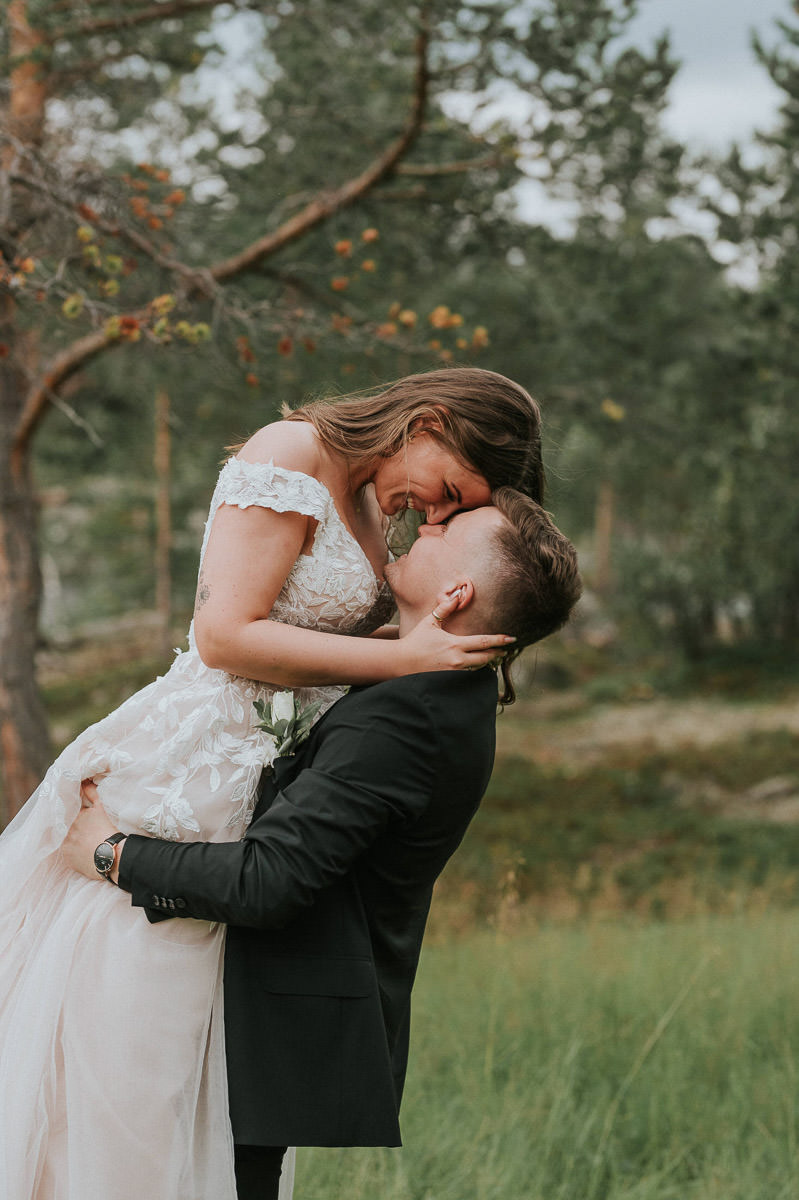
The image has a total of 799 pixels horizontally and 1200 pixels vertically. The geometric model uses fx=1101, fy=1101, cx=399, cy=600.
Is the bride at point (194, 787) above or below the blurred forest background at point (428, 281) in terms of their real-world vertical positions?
below

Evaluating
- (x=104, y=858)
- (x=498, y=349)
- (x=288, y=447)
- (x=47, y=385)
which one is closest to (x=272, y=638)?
(x=288, y=447)

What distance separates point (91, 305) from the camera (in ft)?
13.4

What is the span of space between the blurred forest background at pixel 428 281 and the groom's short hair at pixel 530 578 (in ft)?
0.66

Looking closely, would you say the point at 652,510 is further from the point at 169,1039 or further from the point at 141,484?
the point at 169,1039

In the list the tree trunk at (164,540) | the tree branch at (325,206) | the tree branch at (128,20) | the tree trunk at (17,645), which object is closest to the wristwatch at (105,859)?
the tree trunk at (17,645)

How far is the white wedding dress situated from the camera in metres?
2.03

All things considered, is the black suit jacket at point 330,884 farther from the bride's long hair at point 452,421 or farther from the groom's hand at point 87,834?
the bride's long hair at point 452,421

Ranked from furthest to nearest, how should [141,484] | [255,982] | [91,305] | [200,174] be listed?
[141,484]
[200,174]
[91,305]
[255,982]

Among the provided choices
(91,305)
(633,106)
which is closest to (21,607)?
(91,305)

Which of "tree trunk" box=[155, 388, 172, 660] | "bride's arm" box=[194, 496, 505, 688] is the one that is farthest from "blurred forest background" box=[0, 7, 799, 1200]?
"tree trunk" box=[155, 388, 172, 660]

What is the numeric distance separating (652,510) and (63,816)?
2411 cm

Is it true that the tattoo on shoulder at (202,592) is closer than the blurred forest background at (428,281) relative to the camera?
Yes

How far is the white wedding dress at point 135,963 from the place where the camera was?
2.03 meters

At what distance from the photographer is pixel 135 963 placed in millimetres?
2064
